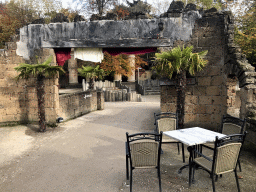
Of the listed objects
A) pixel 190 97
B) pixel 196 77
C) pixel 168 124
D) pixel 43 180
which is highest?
pixel 196 77

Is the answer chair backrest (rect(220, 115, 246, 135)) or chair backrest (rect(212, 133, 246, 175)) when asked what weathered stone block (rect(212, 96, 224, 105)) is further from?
chair backrest (rect(212, 133, 246, 175))

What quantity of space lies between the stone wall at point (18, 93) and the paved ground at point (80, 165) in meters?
0.62

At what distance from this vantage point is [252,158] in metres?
4.59

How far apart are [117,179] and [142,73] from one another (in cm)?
2602

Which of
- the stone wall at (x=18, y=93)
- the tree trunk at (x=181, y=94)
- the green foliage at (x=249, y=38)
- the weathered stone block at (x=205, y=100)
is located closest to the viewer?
the tree trunk at (x=181, y=94)

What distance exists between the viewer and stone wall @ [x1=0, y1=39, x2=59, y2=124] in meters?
7.52

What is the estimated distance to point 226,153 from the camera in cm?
311

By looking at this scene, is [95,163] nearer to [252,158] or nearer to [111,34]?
[252,158]

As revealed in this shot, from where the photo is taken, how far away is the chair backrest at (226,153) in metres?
3.05

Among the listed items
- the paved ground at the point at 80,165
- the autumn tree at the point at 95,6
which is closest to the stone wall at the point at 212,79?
the paved ground at the point at 80,165

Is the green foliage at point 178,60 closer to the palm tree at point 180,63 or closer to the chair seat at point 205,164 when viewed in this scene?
the palm tree at point 180,63

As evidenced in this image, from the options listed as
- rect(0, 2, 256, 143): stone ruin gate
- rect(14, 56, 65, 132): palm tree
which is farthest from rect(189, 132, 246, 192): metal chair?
rect(14, 56, 65, 132): palm tree

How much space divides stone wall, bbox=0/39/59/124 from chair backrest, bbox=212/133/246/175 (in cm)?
633

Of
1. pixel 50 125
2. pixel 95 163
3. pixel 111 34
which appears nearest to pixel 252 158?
pixel 95 163
